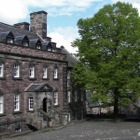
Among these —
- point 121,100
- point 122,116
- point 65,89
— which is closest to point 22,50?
point 65,89

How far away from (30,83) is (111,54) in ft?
35.5

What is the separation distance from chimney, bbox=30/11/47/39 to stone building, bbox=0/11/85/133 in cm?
171

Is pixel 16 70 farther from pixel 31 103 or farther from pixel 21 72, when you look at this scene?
pixel 31 103

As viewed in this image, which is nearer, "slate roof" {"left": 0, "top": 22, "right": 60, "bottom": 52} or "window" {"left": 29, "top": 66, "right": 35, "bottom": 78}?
"slate roof" {"left": 0, "top": 22, "right": 60, "bottom": 52}

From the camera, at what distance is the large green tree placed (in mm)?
35781

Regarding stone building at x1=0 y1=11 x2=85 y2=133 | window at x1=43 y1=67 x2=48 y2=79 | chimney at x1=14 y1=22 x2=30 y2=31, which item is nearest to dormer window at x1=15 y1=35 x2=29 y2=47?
stone building at x1=0 y1=11 x2=85 y2=133

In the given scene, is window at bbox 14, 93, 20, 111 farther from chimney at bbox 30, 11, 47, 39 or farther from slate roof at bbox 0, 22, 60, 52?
chimney at bbox 30, 11, 47, 39

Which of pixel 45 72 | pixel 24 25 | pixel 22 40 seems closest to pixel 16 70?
pixel 22 40

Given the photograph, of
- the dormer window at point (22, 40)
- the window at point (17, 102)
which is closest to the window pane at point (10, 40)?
the dormer window at point (22, 40)

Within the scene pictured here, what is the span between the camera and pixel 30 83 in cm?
3397

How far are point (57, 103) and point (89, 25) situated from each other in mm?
10704

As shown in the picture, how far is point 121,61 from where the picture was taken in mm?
36250

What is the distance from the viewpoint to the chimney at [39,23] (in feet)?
141

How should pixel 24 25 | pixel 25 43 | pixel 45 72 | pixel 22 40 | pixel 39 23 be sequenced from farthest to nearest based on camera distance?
1. pixel 39 23
2. pixel 24 25
3. pixel 45 72
4. pixel 25 43
5. pixel 22 40
